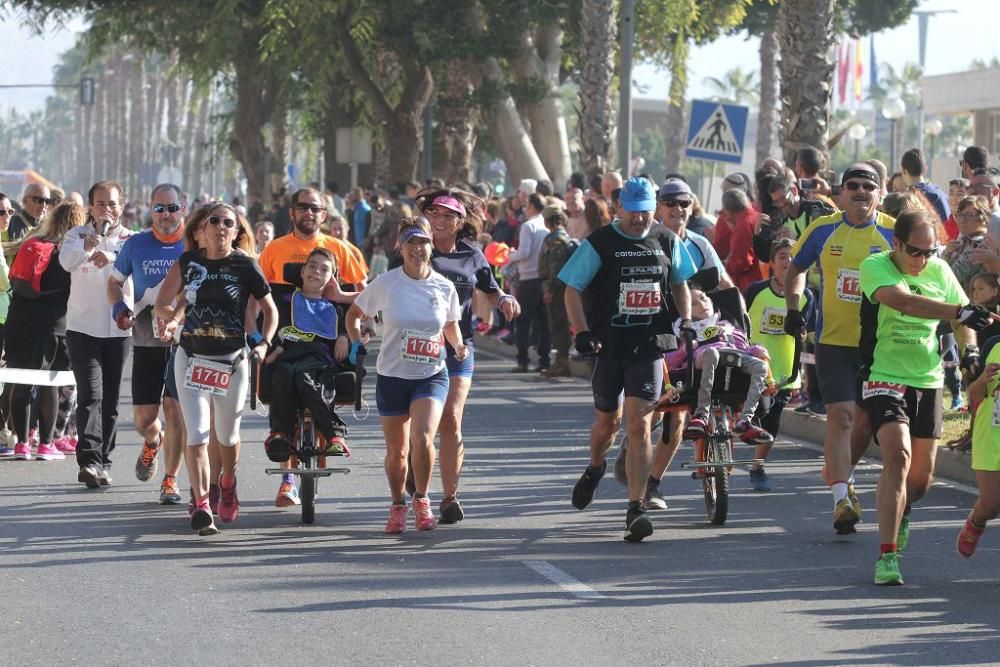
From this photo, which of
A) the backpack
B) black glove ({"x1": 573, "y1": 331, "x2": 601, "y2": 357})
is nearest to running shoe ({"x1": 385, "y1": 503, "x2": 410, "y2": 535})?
black glove ({"x1": 573, "y1": 331, "x2": 601, "y2": 357})

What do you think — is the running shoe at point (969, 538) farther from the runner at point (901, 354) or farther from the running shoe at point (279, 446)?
the running shoe at point (279, 446)

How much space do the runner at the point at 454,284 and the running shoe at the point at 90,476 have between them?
A: 8.12 feet

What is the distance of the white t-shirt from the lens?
10.6 meters

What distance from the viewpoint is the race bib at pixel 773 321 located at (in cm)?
1317

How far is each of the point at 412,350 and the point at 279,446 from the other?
1.02m

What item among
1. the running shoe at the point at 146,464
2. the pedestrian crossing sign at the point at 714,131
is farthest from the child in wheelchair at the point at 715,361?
the pedestrian crossing sign at the point at 714,131

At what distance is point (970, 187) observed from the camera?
1410 cm

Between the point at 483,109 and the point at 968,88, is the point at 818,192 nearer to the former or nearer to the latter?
the point at 483,109

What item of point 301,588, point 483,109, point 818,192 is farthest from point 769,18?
point 301,588

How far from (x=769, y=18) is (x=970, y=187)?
120ft

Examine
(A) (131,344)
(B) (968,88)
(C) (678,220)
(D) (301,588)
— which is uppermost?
(B) (968,88)

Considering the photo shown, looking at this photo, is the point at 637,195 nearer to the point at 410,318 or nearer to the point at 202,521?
the point at 410,318

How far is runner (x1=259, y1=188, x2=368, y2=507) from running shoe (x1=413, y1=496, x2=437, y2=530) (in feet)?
3.44

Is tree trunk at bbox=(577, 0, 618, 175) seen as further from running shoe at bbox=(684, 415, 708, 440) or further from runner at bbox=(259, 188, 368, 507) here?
running shoe at bbox=(684, 415, 708, 440)
